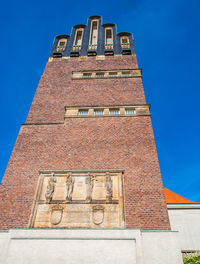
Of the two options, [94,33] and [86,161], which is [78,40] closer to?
[94,33]

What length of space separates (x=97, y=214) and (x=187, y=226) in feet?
Answer: 25.8

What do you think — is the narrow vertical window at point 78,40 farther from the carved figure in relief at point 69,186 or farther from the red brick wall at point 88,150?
the carved figure in relief at point 69,186

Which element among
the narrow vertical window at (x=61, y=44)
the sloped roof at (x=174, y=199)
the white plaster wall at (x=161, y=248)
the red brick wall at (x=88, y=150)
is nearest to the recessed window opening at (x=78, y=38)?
the narrow vertical window at (x=61, y=44)

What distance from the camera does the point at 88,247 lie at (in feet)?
22.7

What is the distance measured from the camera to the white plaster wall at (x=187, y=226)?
40.2 ft

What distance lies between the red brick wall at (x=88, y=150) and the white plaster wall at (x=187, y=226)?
19.7 feet

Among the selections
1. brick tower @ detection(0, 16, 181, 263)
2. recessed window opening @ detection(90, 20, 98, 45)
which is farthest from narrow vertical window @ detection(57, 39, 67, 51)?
brick tower @ detection(0, 16, 181, 263)

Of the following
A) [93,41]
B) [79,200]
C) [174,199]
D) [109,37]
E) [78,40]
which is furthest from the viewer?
[109,37]

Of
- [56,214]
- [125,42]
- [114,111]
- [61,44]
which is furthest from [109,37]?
[56,214]

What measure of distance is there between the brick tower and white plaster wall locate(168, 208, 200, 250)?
600cm

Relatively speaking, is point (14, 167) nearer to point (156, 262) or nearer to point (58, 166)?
point (58, 166)

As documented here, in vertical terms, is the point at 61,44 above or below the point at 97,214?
above

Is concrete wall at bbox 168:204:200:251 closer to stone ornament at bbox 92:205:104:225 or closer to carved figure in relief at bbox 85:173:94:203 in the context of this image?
stone ornament at bbox 92:205:104:225

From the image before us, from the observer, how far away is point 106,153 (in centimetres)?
986
